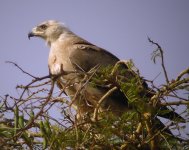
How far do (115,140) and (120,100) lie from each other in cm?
266

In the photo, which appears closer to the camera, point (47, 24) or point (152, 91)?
point (152, 91)

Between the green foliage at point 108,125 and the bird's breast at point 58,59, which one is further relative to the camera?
the bird's breast at point 58,59

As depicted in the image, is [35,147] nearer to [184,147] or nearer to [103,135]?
[103,135]

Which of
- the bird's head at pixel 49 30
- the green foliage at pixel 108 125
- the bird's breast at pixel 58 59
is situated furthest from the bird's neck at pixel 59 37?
the green foliage at pixel 108 125

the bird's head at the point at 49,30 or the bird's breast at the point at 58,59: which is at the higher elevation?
the bird's head at the point at 49,30

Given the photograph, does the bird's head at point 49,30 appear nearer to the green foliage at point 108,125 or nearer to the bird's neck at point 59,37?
the bird's neck at point 59,37

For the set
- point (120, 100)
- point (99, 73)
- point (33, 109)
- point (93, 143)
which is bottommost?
point (120, 100)

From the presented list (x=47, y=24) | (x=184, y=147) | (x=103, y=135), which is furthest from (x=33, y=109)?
(x=47, y=24)

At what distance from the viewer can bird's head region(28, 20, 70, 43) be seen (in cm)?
864

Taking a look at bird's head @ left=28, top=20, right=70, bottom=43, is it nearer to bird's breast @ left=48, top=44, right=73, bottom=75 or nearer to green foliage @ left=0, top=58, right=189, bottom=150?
bird's breast @ left=48, top=44, right=73, bottom=75

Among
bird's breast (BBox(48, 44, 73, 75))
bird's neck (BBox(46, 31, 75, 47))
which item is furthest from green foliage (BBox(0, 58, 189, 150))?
bird's neck (BBox(46, 31, 75, 47))

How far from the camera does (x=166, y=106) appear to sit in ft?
12.1

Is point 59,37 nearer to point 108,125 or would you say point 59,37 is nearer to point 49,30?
point 49,30

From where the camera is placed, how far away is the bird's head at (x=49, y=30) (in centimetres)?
864
